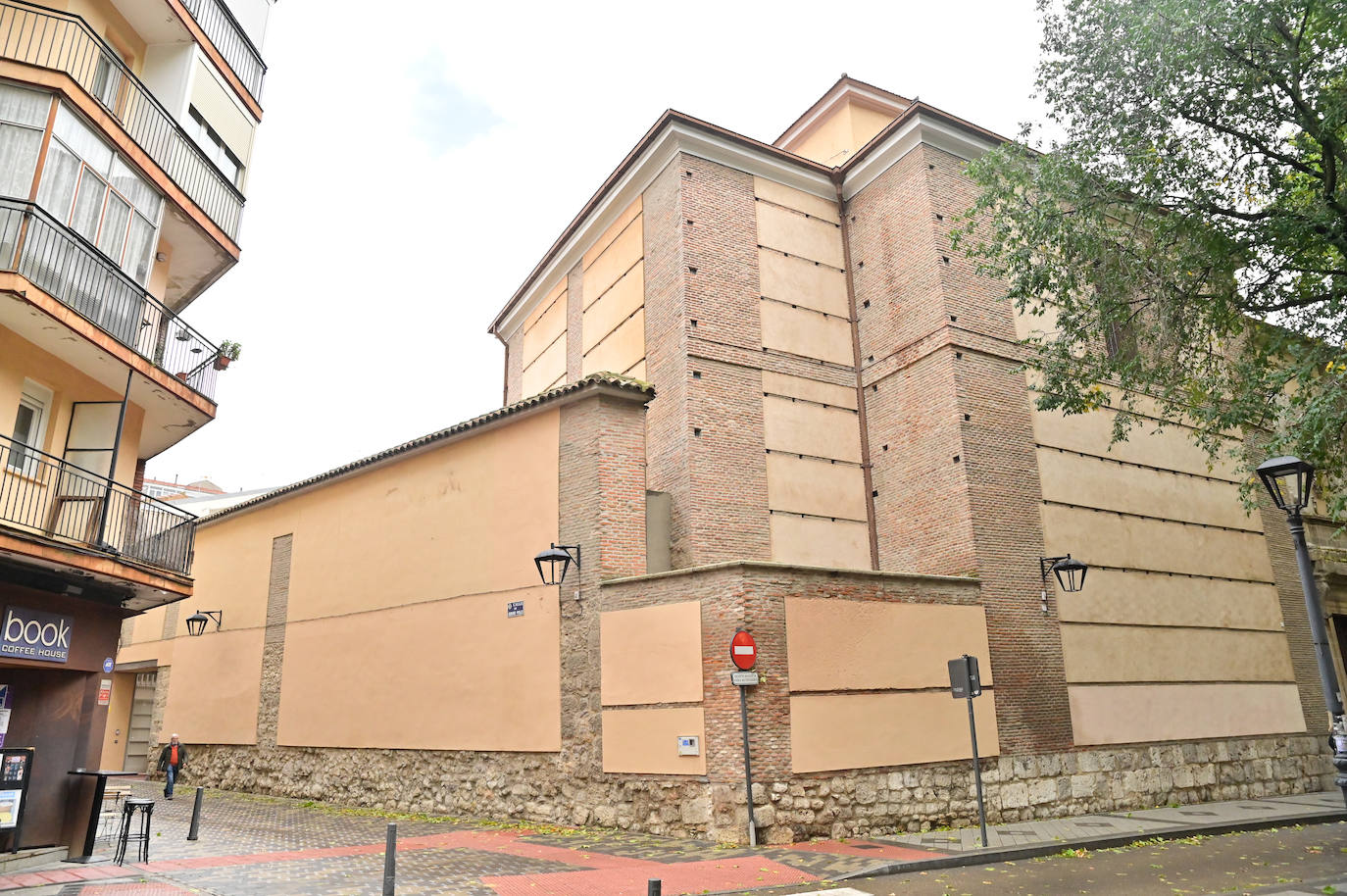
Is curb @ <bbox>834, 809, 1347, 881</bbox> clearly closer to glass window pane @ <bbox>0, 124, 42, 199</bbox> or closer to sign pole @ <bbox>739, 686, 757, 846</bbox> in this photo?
sign pole @ <bbox>739, 686, 757, 846</bbox>

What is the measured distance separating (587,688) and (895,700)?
15.2 ft

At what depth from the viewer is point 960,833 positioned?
12562 mm

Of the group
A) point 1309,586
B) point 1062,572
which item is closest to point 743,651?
point 1309,586

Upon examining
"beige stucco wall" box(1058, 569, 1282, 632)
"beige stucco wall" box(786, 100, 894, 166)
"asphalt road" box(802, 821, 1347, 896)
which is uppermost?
"beige stucco wall" box(786, 100, 894, 166)

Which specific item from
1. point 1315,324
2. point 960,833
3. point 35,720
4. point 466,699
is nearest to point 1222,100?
point 1315,324

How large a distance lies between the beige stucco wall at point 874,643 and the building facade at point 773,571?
0.16ft

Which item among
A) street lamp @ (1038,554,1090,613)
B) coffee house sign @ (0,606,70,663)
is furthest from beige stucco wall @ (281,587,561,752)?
street lamp @ (1038,554,1090,613)

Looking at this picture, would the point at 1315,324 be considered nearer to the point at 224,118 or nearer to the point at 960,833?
the point at 960,833

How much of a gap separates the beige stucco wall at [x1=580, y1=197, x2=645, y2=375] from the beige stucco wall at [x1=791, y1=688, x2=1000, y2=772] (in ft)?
28.3

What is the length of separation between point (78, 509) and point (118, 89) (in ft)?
18.2

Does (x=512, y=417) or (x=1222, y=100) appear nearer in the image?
(x=1222, y=100)

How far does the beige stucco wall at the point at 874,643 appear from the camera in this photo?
12.6m

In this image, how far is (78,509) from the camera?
10578 millimetres

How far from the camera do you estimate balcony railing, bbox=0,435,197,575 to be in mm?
9758
